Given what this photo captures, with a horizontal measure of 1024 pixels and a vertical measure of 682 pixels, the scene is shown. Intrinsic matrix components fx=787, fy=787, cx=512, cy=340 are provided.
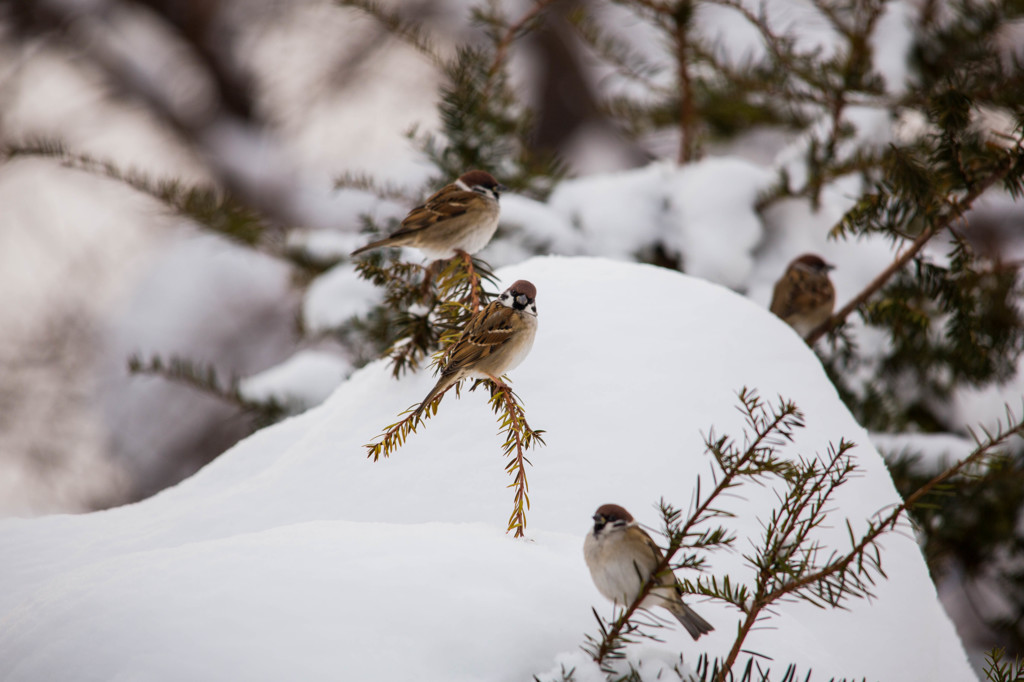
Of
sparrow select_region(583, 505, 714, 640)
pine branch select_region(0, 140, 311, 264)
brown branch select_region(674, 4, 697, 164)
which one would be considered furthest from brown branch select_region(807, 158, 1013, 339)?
pine branch select_region(0, 140, 311, 264)

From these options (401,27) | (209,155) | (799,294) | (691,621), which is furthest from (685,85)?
(209,155)

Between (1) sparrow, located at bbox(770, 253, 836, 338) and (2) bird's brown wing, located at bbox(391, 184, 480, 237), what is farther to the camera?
(1) sparrow, located at bbox(770, 253, 836, 338)

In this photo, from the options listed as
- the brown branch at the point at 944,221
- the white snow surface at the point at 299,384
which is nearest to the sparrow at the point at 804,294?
the brown branch at the point at 944,221

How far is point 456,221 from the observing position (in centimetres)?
248

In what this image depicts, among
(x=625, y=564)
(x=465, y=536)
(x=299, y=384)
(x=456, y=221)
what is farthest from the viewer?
(x=299, y=384)

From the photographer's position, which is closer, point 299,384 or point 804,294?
point 804,294

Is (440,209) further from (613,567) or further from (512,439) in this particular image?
(613,567)

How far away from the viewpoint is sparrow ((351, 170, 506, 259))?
8.21 feet

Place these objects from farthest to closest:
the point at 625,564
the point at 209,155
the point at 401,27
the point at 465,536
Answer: the point at 209,155 → the point at 401,27 → the point at 465,536 → the point at 625,564

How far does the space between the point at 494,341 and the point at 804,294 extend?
1984 mm

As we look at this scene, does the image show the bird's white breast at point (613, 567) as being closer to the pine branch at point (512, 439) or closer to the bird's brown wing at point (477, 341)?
the pine branch at point (512, 439)

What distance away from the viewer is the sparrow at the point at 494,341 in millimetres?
1916

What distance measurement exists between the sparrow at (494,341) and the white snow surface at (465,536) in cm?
22

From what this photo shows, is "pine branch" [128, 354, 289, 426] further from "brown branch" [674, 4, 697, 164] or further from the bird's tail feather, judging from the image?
the bird's tail feather
